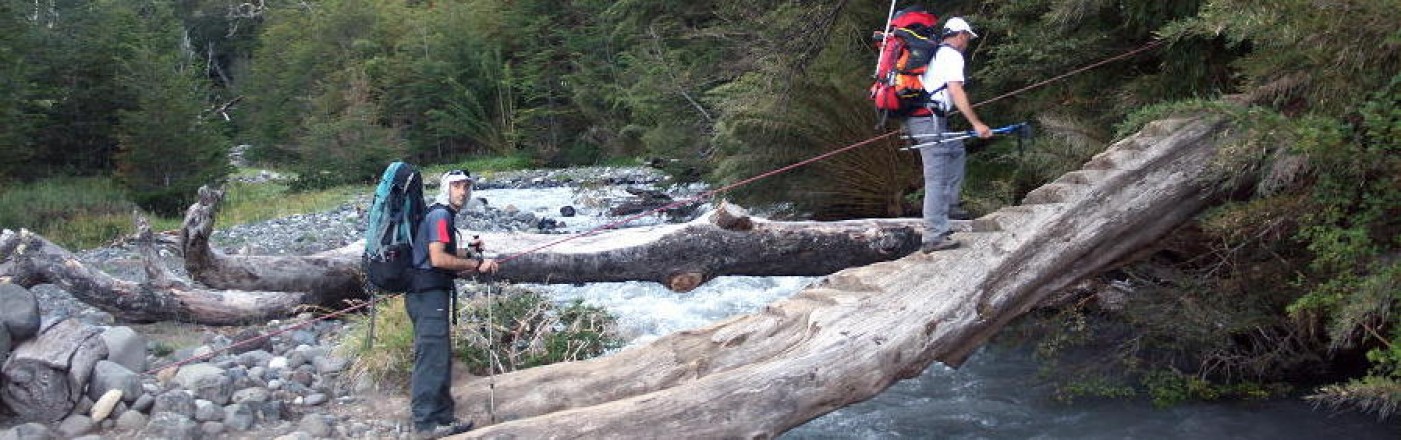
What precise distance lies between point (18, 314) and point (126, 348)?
870 mm

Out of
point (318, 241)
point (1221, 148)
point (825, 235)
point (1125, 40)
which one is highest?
point (1125, 40)

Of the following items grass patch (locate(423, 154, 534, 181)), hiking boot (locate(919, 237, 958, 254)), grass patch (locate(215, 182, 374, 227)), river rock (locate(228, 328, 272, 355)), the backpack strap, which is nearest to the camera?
hiking boot (locate(919, 237, 958, 254))

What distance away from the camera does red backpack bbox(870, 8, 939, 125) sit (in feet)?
23.5

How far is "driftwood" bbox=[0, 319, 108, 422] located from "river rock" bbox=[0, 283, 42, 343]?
7 cm

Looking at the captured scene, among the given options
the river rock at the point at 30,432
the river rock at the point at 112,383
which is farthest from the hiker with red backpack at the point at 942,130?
the river rock at the point at 30,432

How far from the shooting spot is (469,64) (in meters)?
41.2

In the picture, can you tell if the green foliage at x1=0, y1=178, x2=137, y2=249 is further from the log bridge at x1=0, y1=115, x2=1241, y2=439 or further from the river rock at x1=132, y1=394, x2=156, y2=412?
the river rock at x1=132, y1=394, x2=156, y2=412

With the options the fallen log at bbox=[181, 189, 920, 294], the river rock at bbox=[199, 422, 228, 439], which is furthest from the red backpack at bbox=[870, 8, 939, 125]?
the river rock at bbox=[199, 422, 228, 439]

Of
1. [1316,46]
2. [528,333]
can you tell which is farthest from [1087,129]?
[528,333]

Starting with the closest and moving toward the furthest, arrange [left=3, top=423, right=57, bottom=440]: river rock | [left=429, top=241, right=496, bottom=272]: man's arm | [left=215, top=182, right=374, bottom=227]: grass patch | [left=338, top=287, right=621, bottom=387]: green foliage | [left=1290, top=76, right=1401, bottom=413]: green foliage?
[left=1290, top=76, right=1401, bottom=413]: green foliage, [left=429, top=241, right=496, bottom=272]: man's arm, [left=3, top=423, right=57, bottom=440]: river rock, [left=338, top=287, right=621, bottom=387]: green foliage, [left=215, top=182, right=374, bottom=227]: grass patch

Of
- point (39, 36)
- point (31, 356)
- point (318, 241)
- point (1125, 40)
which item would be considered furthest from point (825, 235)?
point (39, 36)

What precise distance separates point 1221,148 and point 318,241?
1283 centimetres

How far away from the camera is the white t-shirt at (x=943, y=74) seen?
7.07m

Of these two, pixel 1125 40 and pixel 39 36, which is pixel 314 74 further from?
pixel 1125 40
